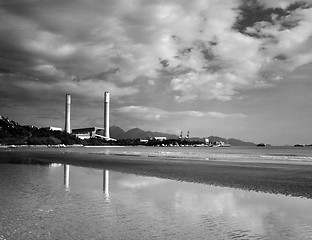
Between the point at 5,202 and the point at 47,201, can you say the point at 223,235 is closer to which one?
the point at 47,201

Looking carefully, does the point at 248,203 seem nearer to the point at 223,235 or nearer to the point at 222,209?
the point at 222,209

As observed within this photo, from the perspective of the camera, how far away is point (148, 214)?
1309 cm

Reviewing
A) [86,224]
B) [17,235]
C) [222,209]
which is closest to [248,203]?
[222,209]

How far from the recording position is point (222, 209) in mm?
14531

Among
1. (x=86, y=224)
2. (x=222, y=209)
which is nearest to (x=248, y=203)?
(x=222, y=209)

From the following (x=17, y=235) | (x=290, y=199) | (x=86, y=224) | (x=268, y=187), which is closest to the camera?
(x=17, y=235)

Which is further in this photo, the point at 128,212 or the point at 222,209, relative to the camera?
A: the point at 222,209

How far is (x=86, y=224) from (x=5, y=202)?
19.2 feet

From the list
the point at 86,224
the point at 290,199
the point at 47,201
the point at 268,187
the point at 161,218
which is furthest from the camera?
the point at 268,187

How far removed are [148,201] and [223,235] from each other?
644 cm

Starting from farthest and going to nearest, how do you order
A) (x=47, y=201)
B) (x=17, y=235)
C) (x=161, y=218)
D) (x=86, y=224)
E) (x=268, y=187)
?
1. (x=268, y=187)
2. (x=47, y=201)
3. (x=161, y=218)
4. (x=86, y=224)
5. (x=17, y=235)

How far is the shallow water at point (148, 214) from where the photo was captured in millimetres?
10336

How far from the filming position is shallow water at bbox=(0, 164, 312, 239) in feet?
33.9

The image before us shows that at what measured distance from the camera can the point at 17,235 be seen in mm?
9820
